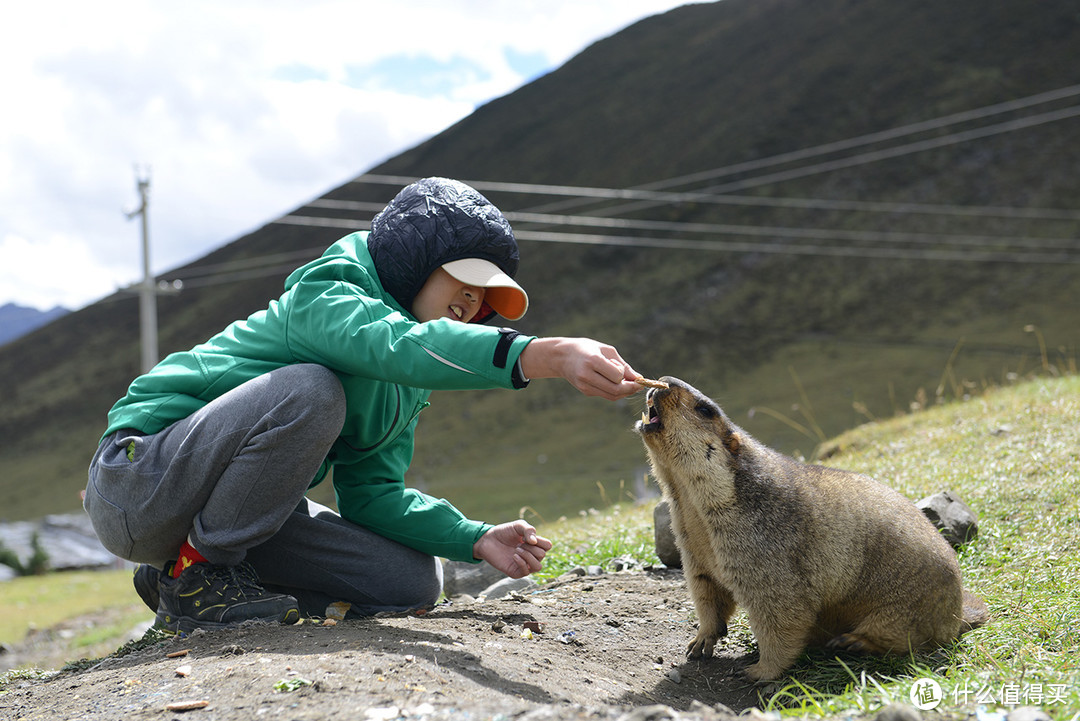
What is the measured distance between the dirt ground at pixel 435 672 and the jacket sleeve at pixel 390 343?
35.2 inches

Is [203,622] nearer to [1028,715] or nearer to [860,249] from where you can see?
[1028,715]

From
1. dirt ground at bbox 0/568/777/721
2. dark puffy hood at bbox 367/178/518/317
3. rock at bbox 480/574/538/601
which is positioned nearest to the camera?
dirt ground at bbox 0/568/777/721

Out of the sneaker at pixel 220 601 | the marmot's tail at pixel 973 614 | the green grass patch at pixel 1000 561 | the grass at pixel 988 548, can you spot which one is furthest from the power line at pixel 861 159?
the sneaker at pixel 220 601

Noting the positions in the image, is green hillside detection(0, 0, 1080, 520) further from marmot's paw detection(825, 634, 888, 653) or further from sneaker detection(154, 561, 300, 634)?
marmot's paw detection(825, 634, 888, 653)

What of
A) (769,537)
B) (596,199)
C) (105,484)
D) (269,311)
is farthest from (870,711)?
(596,199)

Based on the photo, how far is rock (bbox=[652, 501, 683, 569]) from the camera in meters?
4.39

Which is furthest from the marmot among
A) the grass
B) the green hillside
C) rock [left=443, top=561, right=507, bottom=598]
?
the green hillside

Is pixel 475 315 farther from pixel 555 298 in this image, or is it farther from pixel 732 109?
pixel 732 109

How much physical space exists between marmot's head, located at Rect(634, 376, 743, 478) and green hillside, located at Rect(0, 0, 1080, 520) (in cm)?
1676

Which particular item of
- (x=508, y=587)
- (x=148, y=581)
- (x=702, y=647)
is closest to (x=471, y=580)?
(x=508, y=587)

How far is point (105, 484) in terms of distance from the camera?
10.8 feet

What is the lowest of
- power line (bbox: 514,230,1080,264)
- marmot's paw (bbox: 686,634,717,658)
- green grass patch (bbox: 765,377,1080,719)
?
power line (bbox: 514,230,1080,264)

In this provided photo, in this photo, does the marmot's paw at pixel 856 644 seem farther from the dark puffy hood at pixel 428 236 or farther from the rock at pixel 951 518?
the dark puffy hood at pixel 428 236

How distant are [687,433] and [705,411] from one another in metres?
0.12
